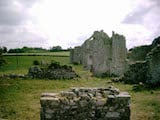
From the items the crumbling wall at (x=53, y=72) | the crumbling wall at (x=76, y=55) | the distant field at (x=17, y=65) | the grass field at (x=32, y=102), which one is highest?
the crumbling wall at (x=76, y=55)

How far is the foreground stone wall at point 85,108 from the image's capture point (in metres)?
11.1

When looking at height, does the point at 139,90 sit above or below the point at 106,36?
below

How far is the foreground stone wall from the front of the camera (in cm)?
1115

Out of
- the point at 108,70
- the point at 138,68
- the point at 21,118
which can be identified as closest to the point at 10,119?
the point at 21,118

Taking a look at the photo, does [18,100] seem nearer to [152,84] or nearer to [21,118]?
[21,118]

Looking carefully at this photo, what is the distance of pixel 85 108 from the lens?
36.7ft

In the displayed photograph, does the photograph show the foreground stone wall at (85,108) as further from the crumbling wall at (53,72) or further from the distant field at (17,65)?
the distant field at (17,65)

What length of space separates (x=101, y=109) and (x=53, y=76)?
57.8 ft

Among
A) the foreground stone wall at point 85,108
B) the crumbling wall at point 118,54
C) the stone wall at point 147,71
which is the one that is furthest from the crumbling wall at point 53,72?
the foreground stone wall at point 85,108

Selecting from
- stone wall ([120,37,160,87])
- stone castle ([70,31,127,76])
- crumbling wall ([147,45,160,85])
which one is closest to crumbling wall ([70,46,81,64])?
stone castle ([70,31,127,76])

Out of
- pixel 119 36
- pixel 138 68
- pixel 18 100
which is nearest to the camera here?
pixel 18 100

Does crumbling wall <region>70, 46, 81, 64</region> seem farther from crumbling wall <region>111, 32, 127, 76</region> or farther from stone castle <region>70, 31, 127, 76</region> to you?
crumbling wall <region>111, 32, 127, 76</region>

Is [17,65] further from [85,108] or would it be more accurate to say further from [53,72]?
[85,108]

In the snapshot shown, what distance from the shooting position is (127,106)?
11.3 metres
